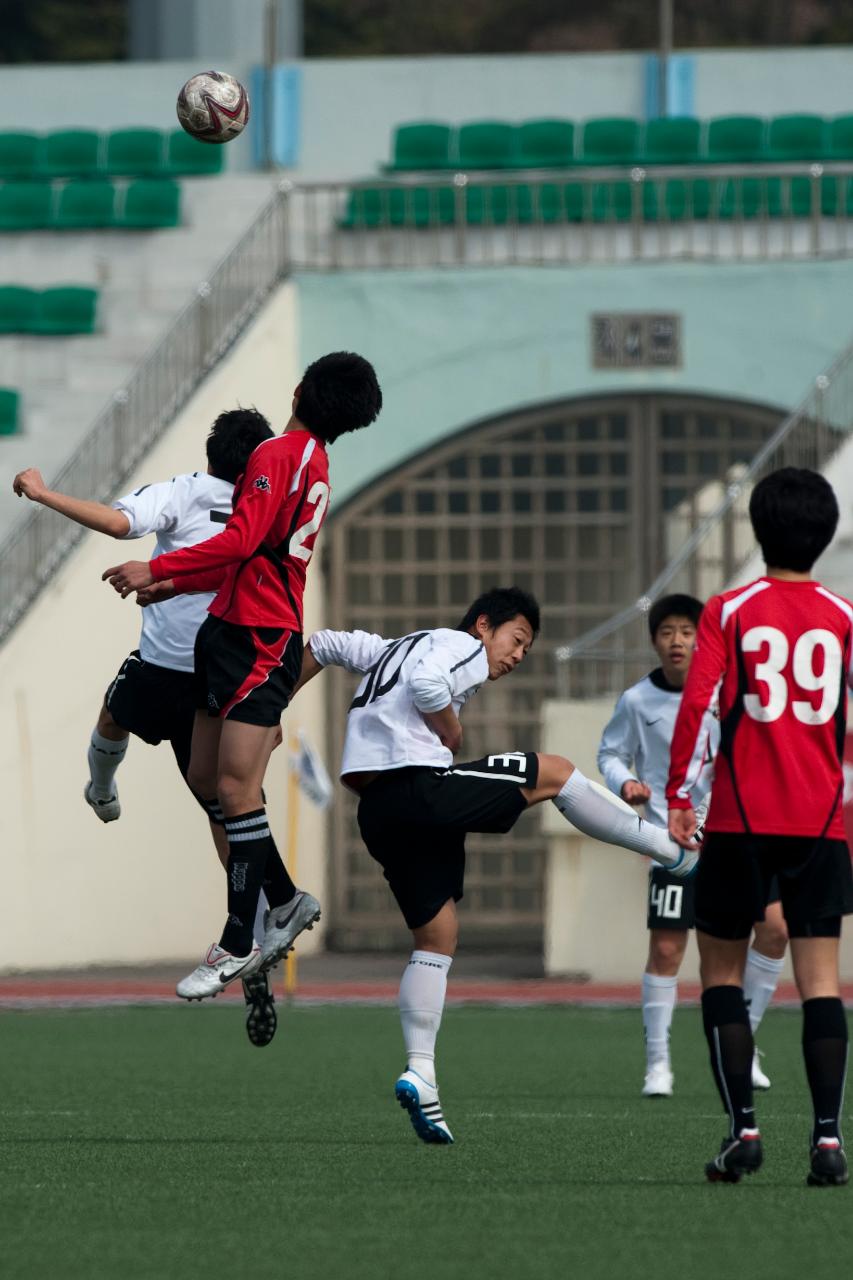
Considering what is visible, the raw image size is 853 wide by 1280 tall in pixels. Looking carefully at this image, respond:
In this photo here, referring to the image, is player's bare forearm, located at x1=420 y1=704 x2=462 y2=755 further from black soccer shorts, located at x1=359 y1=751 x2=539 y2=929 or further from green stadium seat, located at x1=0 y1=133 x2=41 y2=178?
green stadium seat, located at x1=0 y1=133 x2=41 y2=178

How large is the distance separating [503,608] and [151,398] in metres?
12.4

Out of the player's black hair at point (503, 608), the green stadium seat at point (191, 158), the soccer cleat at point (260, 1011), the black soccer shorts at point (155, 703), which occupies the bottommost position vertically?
the soccer cleat at point (260, 1011)

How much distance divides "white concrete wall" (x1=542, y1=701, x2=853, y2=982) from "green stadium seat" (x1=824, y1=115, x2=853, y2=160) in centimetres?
697

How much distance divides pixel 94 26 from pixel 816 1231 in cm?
3529

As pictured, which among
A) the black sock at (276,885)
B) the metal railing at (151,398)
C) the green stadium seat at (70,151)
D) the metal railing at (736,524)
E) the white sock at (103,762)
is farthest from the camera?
the green stadium seat at (70,151)


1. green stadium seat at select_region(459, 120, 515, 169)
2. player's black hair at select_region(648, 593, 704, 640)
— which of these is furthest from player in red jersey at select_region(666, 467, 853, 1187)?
green stadium seat at select_region(459, 120, 515, 169)

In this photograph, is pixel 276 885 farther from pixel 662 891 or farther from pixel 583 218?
pixel 583 218

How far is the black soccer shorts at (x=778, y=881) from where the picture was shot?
253 inches

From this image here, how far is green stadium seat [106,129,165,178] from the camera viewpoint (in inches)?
909

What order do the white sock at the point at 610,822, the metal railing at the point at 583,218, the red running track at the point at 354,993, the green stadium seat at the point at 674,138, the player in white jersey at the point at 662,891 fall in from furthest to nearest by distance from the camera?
the green stadium seat at the point at 674,138 < the metal railing at the point at 583,218 < the red running track at the point at 354,993 < the player in white jersey at the point at 662,891 < the white sock at the point at 610,822

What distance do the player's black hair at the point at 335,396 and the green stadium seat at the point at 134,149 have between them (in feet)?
51.2

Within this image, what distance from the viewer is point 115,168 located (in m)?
22.9

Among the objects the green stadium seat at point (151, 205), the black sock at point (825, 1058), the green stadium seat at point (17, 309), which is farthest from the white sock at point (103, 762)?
the green stadium seat at point (151, 205)

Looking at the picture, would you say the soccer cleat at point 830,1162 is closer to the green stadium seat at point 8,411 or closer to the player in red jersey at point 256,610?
the player in red jersey at point 256,610
